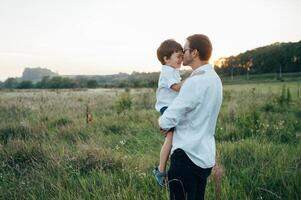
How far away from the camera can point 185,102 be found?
88.0 inches

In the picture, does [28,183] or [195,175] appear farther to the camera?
[28,183]

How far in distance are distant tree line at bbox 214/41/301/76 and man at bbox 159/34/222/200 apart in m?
97.4

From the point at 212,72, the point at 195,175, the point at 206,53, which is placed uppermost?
the point at 206,53

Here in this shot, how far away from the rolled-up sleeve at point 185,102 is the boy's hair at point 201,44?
270 mm

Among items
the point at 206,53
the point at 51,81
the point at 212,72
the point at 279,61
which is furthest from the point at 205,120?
the point at 279,61

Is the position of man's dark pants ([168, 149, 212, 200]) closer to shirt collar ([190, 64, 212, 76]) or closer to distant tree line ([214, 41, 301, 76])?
shirt collar ([190, 64, 212, 76])

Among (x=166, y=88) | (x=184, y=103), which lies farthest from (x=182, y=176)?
(x=166, y=88)

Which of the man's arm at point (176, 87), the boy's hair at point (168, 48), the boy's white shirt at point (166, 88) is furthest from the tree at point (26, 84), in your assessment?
the man's arm at point (176, 87)

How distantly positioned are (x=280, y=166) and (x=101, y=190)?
2418mm

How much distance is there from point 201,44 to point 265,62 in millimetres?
116213

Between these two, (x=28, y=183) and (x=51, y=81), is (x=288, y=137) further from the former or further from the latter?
(x=51, y=81)

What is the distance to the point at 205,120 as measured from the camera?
7.80ft

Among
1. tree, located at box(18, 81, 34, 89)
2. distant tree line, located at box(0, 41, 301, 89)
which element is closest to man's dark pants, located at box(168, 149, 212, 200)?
distant tree line, located at box(0, 41, 301, 89)

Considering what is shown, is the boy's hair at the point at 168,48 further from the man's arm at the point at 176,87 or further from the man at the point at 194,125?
the man at the point at 194,125
